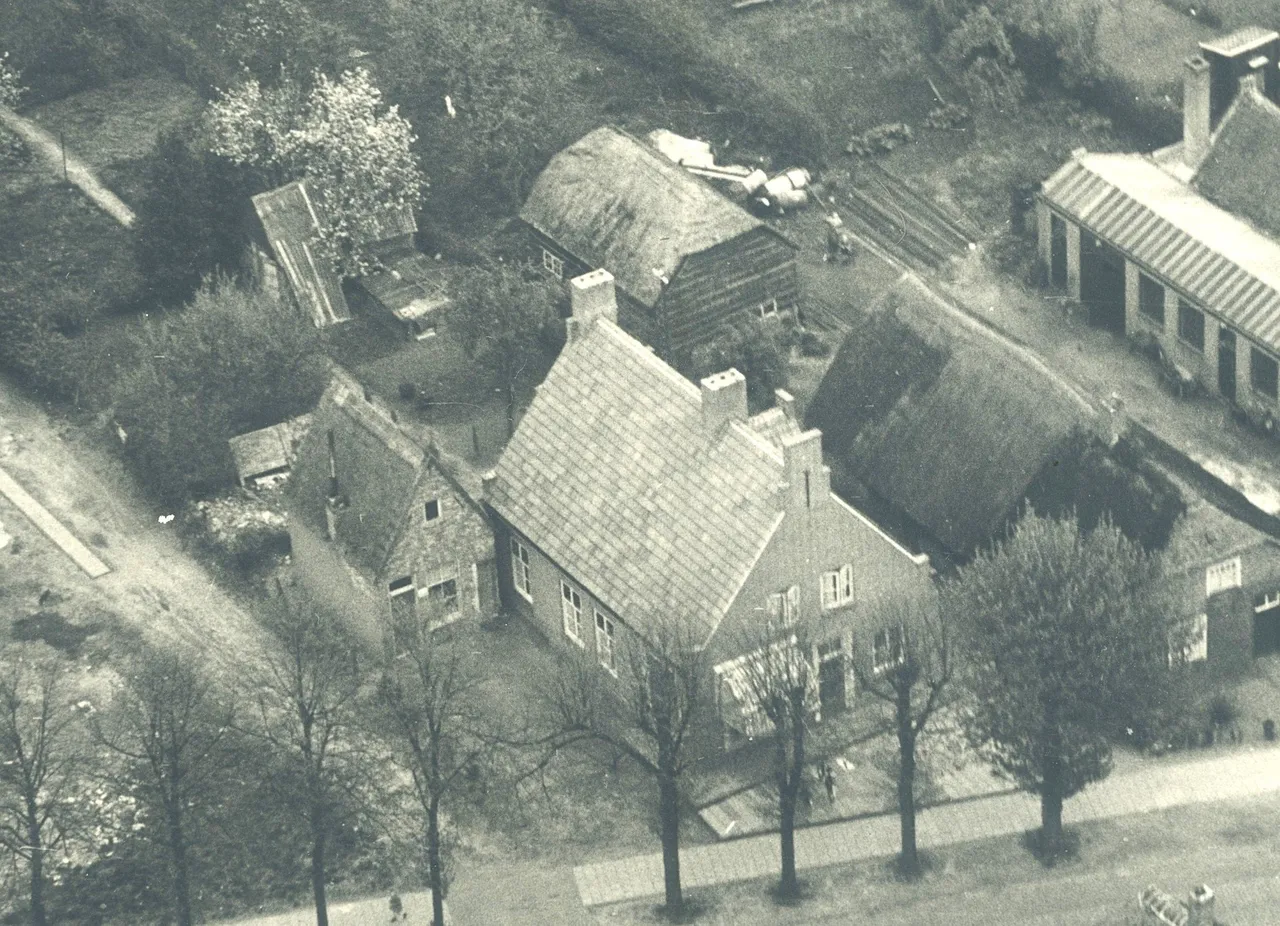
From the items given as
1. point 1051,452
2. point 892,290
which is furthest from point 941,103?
point 1051,452

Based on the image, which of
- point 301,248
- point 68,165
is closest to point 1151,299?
point 301,248

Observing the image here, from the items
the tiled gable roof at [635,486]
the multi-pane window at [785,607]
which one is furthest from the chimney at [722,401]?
the multi-pane window at [785,607]

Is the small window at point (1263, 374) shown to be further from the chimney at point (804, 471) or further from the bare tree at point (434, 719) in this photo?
the bare tree at point (434, 719)

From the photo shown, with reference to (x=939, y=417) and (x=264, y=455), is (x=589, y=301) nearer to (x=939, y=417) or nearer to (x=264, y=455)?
(x=939, y=417)

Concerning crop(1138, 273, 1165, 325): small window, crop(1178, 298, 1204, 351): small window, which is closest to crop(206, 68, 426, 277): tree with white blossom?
crop(1138, 273, 1165, 325): small window

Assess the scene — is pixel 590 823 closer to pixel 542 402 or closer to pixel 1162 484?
pixel 542 402

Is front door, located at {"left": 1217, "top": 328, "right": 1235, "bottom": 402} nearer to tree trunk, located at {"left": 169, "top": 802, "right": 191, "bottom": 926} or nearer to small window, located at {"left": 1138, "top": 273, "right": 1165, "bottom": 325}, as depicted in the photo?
small window, located at {"left": 1138, "top": 273, "right": 1165, "bottom": 325}
